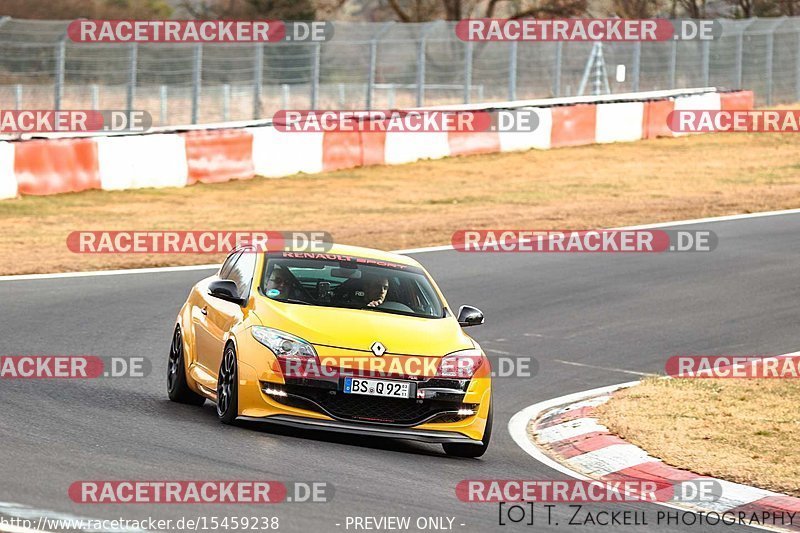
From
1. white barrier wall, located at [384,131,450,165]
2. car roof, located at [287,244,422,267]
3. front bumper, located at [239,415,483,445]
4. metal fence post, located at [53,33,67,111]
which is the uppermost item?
metal fence post, located at [53,33,67,111]

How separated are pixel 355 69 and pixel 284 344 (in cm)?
2395

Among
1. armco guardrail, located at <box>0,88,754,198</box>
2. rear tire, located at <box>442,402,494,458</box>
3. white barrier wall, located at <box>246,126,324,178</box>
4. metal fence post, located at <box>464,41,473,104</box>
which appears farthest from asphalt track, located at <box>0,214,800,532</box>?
metal fence post, located at <box>464,41,473,104</box>

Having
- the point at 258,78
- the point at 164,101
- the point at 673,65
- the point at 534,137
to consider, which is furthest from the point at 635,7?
the point at 164,101

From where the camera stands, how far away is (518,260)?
1898 centimetres

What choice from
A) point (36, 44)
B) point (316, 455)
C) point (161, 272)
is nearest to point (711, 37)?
point (36, 44)

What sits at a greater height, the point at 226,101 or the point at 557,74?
the point at 557,74

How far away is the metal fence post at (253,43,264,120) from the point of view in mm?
30375

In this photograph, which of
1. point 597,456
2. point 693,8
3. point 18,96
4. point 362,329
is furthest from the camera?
point 693,8

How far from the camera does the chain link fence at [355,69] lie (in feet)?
91.4

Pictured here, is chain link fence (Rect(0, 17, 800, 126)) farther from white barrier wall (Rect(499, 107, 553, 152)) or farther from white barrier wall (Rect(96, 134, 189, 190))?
white barrier wall (Rect(96, 134, 189, 190))

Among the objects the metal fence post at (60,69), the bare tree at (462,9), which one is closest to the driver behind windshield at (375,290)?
the metal fence post at (60,69)

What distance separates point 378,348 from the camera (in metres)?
9.42

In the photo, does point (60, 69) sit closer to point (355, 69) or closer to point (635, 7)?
point (355, 69)

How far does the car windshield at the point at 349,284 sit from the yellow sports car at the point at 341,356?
0.03 ft
